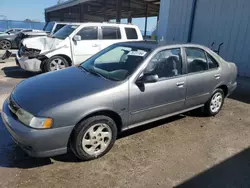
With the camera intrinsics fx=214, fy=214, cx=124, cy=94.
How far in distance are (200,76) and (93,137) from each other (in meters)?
2.30

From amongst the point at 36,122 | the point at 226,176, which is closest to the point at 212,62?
the point at 226,176

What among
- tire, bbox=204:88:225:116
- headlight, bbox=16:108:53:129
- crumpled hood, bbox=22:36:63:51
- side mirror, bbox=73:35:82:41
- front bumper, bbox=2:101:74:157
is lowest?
tire, bbox=204:88:225:116

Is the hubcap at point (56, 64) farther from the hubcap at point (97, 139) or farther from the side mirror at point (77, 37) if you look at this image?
the hubcap at point (97, 139)

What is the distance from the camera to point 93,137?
2.82m

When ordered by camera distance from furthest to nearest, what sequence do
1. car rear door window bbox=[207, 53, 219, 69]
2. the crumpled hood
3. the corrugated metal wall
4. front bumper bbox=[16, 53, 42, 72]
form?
the corrugated metal wall → the crumpled hood → front bumper bbox=[16, 53, 42, 72] → car rear door window bbox=[207, 53, 219, 69]

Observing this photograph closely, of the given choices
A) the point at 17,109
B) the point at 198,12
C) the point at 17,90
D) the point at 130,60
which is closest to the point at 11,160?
the point at 17,109

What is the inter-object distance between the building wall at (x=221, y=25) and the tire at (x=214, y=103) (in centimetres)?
430

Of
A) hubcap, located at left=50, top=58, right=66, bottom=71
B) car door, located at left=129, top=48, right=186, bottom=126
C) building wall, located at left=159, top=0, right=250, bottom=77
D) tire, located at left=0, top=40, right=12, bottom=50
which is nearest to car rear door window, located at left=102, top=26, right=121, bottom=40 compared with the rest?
hubcap, located at left=50, top=58, right=66, bottom=71

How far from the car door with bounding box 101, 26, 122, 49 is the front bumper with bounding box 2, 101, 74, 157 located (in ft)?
17.6

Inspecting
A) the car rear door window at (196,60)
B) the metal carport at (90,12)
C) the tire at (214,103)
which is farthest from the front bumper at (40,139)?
the metal carport at (90,12)

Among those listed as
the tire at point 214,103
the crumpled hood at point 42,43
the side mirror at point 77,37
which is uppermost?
the side mirror at point 77,37

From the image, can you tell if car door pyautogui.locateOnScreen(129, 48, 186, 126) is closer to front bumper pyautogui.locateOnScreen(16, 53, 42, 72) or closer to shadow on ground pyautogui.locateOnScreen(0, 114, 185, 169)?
shadow on ground pyautogui.locateOnScreen(0, 114, 185, 169)

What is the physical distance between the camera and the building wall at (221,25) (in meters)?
8.14

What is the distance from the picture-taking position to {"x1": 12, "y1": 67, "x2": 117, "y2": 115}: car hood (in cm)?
258
